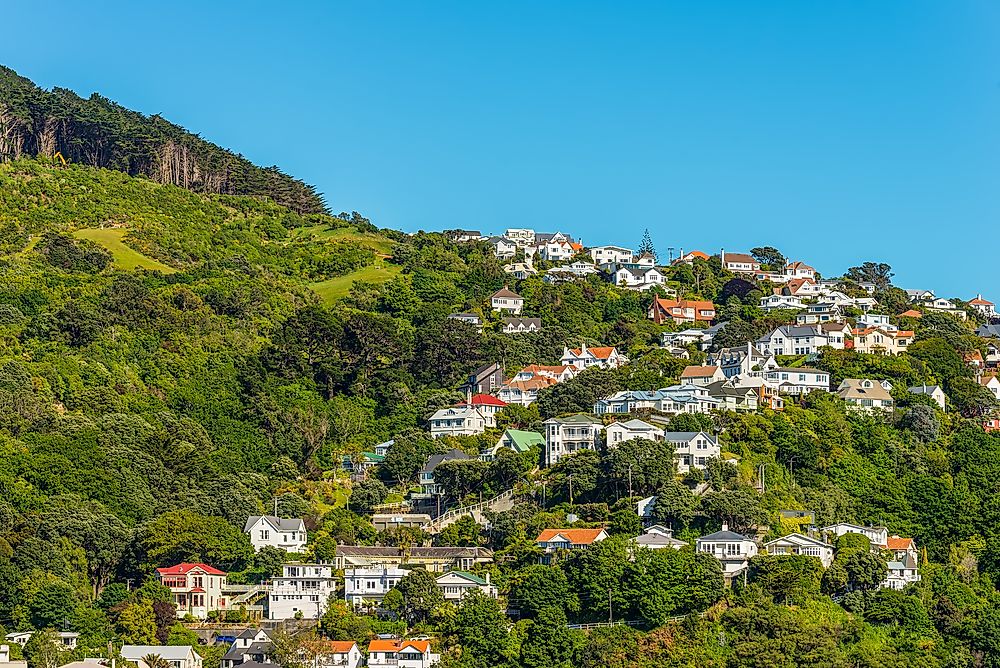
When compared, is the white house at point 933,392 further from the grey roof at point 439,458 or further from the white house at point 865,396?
the grey roof at point 439,458

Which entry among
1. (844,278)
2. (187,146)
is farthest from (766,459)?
(187,146)

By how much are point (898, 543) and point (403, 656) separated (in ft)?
82.9

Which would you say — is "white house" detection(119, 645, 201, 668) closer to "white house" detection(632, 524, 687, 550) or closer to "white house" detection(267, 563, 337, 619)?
"white house" detection(267, 563, 337, 619)

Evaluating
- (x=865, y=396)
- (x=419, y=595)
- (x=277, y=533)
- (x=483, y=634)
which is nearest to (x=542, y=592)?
(x=483, y=634)

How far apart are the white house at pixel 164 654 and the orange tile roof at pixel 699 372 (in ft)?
125

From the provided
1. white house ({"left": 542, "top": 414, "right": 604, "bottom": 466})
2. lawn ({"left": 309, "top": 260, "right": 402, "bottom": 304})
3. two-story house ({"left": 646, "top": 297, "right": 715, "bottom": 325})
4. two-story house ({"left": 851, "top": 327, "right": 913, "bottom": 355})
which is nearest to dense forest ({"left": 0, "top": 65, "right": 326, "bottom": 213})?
lawn ({"left": 309, "top": 260, "right": 402, "bottom": 304})

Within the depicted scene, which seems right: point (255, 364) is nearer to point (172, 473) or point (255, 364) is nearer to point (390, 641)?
point (172, 473)

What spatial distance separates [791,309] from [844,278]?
17920 mm

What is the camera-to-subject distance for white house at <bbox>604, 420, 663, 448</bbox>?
85062 mm

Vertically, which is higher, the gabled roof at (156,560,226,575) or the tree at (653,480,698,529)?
the tree at (653,480,698,529)

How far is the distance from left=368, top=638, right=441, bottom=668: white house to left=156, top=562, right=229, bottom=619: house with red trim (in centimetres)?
920

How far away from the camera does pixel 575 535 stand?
252 ft

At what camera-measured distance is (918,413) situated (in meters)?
92.8

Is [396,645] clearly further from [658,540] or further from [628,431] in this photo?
[628,431]
